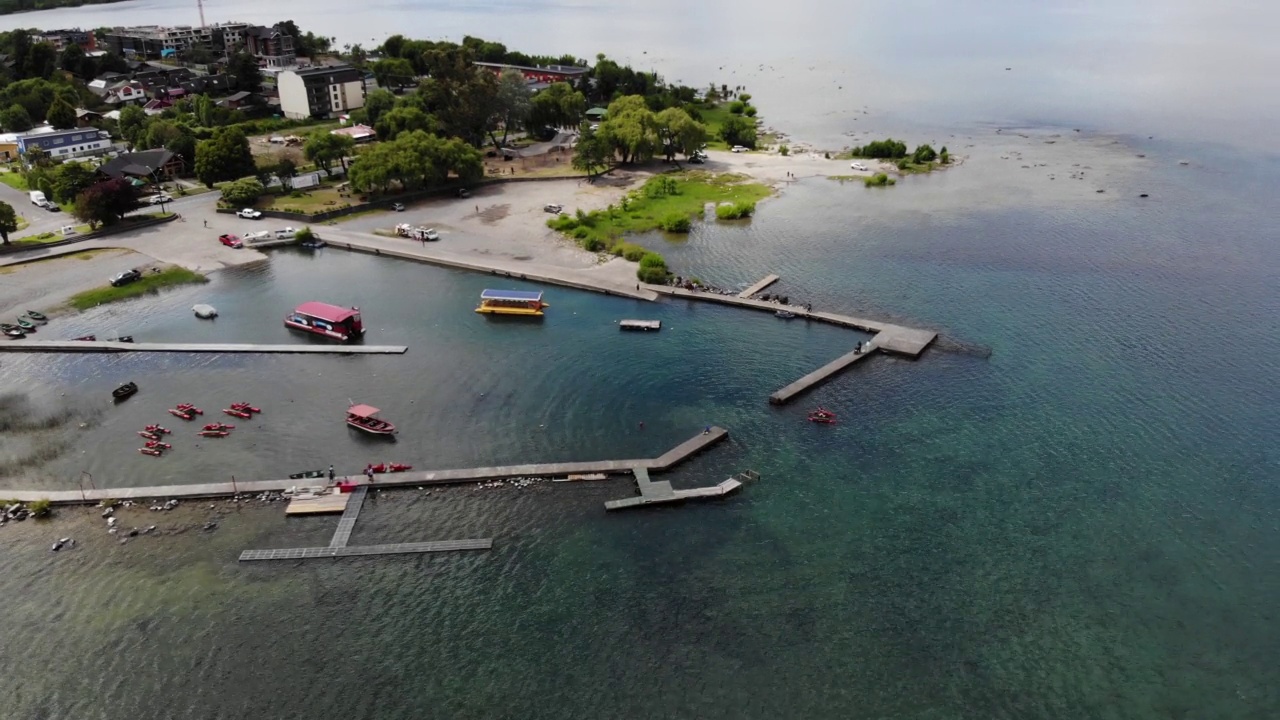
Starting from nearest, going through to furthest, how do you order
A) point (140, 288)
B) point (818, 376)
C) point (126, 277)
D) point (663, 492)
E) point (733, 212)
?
point (663, 492) < point (818, 376) < point (140, 288) < point (126, 277) < point (733, 212)

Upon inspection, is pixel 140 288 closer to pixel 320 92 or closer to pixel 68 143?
pixel 68 143

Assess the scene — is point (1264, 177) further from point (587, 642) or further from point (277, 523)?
point (277, 523)

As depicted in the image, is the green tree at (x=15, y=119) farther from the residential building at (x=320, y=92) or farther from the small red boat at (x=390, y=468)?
the small red boat at (x=390, y=468)

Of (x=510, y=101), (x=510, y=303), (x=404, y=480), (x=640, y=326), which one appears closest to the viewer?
(x=404, y=480)

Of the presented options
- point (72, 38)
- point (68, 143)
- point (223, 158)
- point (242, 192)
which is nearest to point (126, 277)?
point (242, 192)

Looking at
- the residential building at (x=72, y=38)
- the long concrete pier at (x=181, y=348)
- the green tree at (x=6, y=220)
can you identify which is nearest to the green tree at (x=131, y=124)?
the green tree at (x=6, y=220)

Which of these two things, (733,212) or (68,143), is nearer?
(733,212)
